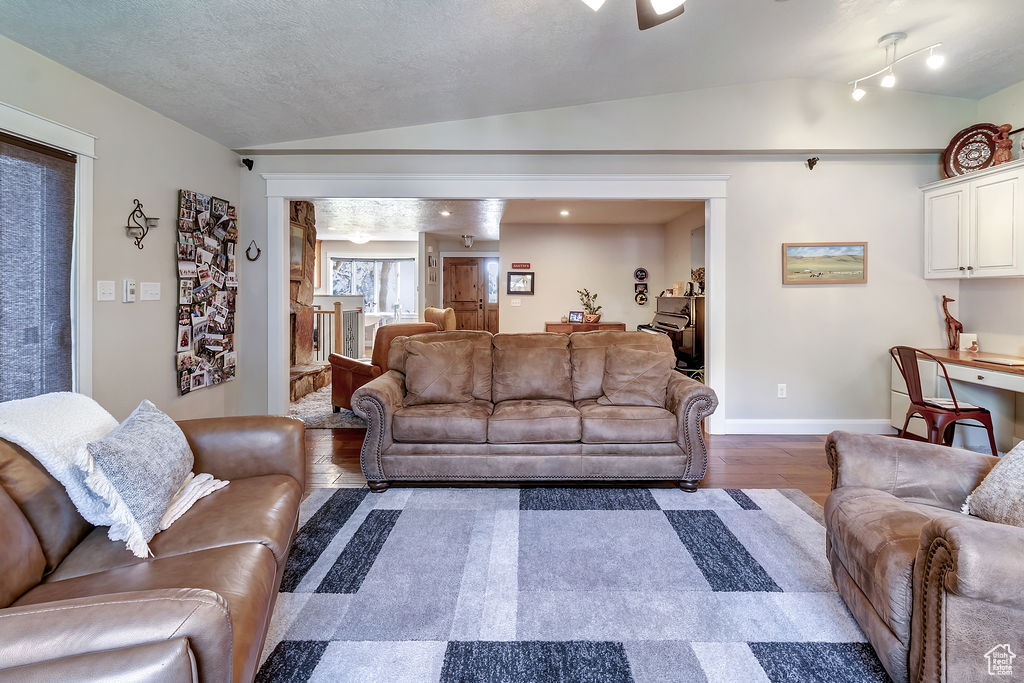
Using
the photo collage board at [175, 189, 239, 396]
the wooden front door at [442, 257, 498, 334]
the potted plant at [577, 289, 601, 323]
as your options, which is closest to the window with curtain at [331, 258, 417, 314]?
the wooden front door at [442, 257, 498, 334]

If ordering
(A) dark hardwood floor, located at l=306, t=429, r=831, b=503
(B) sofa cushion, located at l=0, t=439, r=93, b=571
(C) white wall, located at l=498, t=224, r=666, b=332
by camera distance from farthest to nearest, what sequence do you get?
(C) white wall, located at l=498, t=224, r=666, b=332 → (A) dark hardwood floor, located at l=306, t=429, r=831, b=503 → (B) sofa cushion, located at l=0, t=439, r=93, b=571

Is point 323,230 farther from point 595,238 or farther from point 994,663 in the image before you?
point 994,663

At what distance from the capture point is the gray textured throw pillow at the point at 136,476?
4.67 feet

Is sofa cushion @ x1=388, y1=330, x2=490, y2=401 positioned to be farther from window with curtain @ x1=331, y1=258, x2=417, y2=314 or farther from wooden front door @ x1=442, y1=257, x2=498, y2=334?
window with curtain @ x1=331, y1=258, x2=417, y2=314

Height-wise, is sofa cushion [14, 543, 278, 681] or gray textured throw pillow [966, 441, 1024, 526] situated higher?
gray textured throw pillow [966, 441, 1024, 526]

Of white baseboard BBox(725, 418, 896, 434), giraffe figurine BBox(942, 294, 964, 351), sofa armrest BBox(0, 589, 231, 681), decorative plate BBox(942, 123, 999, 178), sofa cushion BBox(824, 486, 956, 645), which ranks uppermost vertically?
decorative plate BBox(942, 123, 999, 178)

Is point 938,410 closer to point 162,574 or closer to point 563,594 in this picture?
point 563,594

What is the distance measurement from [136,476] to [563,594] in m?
1.56

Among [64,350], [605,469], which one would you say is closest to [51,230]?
[64,350]

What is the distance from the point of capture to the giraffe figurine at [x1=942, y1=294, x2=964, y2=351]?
4.15 m

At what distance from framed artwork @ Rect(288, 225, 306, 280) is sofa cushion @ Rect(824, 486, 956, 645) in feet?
19.0

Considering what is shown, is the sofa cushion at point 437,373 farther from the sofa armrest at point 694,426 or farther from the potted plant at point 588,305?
the potted plant at point 588,305

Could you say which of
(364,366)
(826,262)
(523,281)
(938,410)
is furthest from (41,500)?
(523,281)

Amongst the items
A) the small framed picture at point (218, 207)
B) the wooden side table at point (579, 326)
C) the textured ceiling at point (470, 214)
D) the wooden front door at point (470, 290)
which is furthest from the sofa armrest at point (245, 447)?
the wooden front door at point (470, 290)
